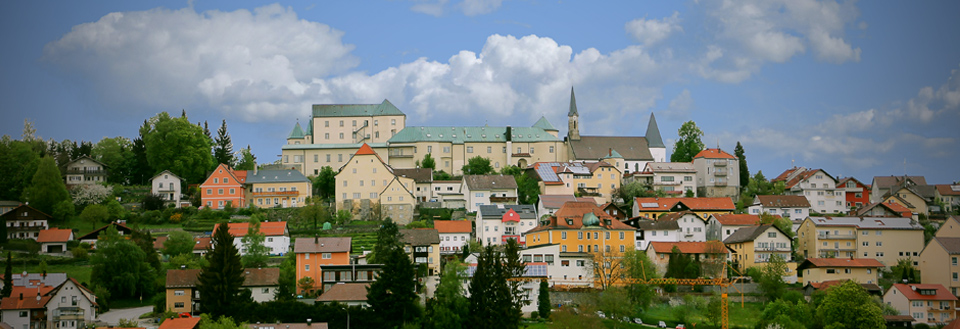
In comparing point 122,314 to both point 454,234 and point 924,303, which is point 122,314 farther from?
point 924,303

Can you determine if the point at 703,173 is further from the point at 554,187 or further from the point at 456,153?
the point at 456,153

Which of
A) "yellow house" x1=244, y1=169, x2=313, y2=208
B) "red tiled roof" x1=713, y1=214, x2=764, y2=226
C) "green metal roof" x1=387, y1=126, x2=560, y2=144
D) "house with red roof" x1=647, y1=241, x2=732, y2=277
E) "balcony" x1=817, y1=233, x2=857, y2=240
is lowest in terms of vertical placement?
"house with red roof" x1=647, y1=241, x2=732, y2=277

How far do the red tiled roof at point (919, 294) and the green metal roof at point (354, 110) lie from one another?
58041mm

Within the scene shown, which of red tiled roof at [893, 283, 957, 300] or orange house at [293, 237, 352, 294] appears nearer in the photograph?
orange house at [293, 237, 352, 294]

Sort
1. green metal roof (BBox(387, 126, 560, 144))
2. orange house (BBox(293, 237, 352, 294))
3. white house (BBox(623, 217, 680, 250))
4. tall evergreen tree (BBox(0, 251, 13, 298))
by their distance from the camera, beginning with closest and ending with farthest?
1. tall evergreen tree (BBox(0, 251, 13, 298))
2. orange house (BBox(293, 237, 352, 294))
3. white house (BBox(623, 217, 680, 250))
4. green metal roof (BBox(387, 126, 560, 144))

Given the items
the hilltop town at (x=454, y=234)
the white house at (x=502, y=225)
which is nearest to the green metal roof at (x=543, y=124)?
the hilltop town at (x=454, y=234)

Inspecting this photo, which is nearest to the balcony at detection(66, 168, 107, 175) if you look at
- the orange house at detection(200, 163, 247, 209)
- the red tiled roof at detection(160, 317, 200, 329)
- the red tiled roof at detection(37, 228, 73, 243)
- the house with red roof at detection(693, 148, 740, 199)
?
the orange house at detection(200, 163, 247, 209)

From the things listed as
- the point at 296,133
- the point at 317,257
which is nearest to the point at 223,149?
the point at 296,133

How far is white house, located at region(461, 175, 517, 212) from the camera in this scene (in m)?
82.6

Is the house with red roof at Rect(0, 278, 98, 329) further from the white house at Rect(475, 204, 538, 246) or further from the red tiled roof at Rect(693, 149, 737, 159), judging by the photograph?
the red tiled roof at Rect(693, 149, 737, 159)

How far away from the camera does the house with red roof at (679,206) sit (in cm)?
7862

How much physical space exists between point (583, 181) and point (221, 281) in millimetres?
42508

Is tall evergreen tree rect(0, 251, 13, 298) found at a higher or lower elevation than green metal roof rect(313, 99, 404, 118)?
lower

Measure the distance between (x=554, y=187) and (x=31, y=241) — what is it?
4176cm
